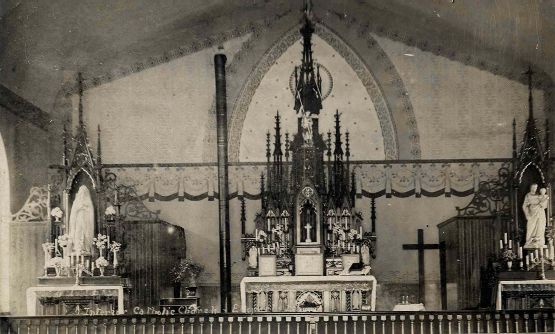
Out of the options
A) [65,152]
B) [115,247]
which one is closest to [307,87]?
[115,247]

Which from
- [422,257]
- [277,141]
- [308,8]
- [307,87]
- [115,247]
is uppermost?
[308,8]

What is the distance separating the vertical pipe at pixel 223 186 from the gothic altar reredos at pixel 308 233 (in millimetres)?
512

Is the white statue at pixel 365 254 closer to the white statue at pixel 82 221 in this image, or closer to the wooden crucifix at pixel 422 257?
Result: the wooden crucifix at pixel 422 257

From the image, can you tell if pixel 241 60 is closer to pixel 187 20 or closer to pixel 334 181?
pixel 187 20

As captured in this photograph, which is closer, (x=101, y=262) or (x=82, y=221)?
(x=101, y=262)

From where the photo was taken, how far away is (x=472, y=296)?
51.7 ft

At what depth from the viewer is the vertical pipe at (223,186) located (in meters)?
16.2

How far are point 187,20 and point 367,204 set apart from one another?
4708 mm

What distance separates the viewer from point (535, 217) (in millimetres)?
14883

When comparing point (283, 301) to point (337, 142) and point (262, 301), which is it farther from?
point (337, 142)

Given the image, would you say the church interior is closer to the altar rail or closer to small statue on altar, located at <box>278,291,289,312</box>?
small statue on altar, located at <box>278,291,289,312</box>

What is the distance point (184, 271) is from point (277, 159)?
2609 millimetres

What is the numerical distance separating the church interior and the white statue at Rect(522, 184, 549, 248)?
0.12 feet

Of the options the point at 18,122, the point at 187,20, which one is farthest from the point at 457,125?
the point at 18,122
